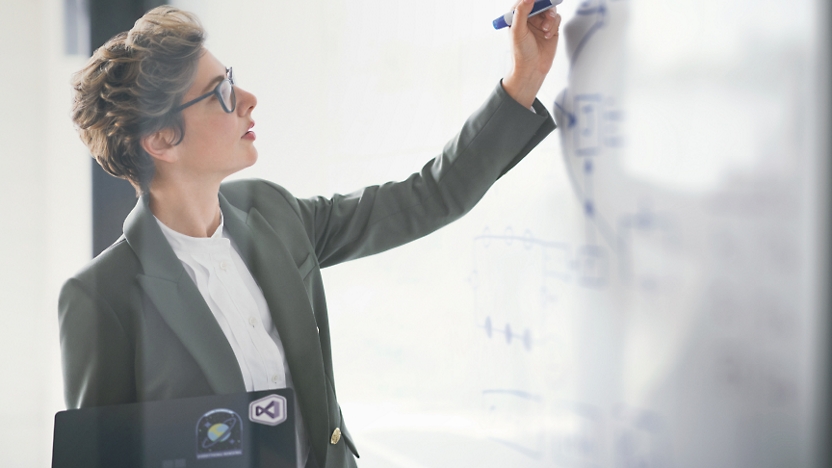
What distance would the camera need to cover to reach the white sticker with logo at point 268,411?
629 mm

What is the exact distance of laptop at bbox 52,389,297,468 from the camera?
62 centimetres

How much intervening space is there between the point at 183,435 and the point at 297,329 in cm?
20

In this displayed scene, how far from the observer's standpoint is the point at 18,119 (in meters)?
0.92

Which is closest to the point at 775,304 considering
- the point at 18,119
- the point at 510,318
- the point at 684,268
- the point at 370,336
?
the point at 684,268

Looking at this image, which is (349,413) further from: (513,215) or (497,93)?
(497,93)

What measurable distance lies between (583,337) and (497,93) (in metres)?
0.31

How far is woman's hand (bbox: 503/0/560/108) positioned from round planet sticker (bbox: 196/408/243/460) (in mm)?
494

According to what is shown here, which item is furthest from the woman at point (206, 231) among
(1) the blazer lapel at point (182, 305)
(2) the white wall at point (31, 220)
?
(2) the white wall at point (31, 220)

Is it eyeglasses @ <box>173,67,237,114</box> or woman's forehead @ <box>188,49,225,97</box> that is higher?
woman's forehead @ <box>188,49,225,97</box>

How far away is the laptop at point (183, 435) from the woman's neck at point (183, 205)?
9.4 inches

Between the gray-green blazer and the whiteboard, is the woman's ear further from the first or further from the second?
the whiteboard

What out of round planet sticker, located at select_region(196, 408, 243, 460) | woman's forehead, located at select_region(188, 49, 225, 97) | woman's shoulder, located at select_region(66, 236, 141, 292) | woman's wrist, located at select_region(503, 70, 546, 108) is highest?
woman's forehead, located at select_region(188, 49, 225, 97)

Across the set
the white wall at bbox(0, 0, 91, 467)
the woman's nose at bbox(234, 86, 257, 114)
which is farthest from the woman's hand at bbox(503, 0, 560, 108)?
the white wall at bbox(0, 0, 91, 467)

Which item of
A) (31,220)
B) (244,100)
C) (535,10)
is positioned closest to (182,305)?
(244,100)
